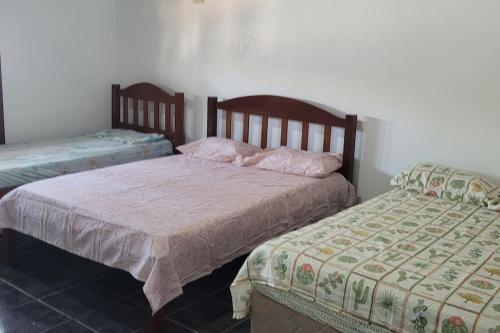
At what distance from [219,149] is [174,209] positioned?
1320 millimetres

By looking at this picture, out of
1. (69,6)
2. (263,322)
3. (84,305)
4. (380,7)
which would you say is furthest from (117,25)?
(263,322)

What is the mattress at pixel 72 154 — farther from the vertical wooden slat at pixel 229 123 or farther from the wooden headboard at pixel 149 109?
the vertical wooden slat at pixel 229 123

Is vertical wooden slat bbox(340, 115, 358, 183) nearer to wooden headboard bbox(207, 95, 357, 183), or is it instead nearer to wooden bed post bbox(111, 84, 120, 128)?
wooden headboard bbox(207, 95, 357, 183)

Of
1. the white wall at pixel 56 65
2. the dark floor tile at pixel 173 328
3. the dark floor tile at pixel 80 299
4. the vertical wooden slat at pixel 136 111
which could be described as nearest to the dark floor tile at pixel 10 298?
the dark floor tile at pixel 80 299

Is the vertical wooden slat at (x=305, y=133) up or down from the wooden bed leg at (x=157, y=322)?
up

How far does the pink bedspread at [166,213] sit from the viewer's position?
7.82ft

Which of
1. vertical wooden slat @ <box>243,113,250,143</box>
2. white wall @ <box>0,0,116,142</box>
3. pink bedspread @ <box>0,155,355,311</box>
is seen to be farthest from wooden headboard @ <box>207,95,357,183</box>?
white wall @ <box>0,0,116,142</box>

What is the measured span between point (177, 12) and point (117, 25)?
2.70 feet

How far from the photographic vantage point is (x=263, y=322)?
7.10 feet

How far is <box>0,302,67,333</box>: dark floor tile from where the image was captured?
2518 millimetres

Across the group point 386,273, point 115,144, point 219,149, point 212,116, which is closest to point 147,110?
point 115,144

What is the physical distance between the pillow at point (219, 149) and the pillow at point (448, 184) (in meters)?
1.21

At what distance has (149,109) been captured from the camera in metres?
4.82

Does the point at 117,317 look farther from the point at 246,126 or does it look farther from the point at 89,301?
the point at 246,126
